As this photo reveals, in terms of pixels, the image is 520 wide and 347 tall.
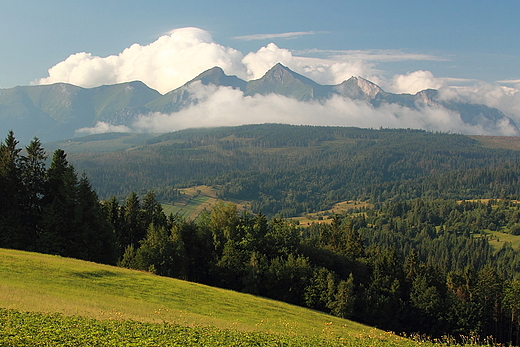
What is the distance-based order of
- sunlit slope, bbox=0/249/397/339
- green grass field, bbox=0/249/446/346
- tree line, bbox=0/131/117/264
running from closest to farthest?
green grass field, bbox=0/249/446/346, sunlit slope, bbox=0/249/397/339, tree line, bbox=0/131/117/264

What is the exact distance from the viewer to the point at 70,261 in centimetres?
5088

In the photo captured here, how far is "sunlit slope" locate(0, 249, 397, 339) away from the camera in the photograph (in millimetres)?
33000

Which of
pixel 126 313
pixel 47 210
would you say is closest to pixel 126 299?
pixel 126 313

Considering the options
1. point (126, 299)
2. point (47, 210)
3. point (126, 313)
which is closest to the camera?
point (126, 313)

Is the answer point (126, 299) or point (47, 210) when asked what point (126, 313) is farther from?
point (47, 210)

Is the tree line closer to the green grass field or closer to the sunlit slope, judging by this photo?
the sunlit slope

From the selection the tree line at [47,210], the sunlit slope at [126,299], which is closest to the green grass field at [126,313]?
the sunlit slope at [126,299]

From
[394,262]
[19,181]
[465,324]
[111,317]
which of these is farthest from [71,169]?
[465,324]

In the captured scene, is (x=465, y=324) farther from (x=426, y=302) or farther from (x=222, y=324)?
(x=222, y=324)

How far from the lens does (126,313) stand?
33.6 m

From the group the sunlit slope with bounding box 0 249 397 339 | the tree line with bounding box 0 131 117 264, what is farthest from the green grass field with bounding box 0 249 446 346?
the tree line with bounding box 0 131 117 264

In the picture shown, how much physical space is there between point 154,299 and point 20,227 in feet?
97.9

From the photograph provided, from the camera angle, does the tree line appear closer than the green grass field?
No

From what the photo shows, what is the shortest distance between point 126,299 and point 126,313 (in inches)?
251
